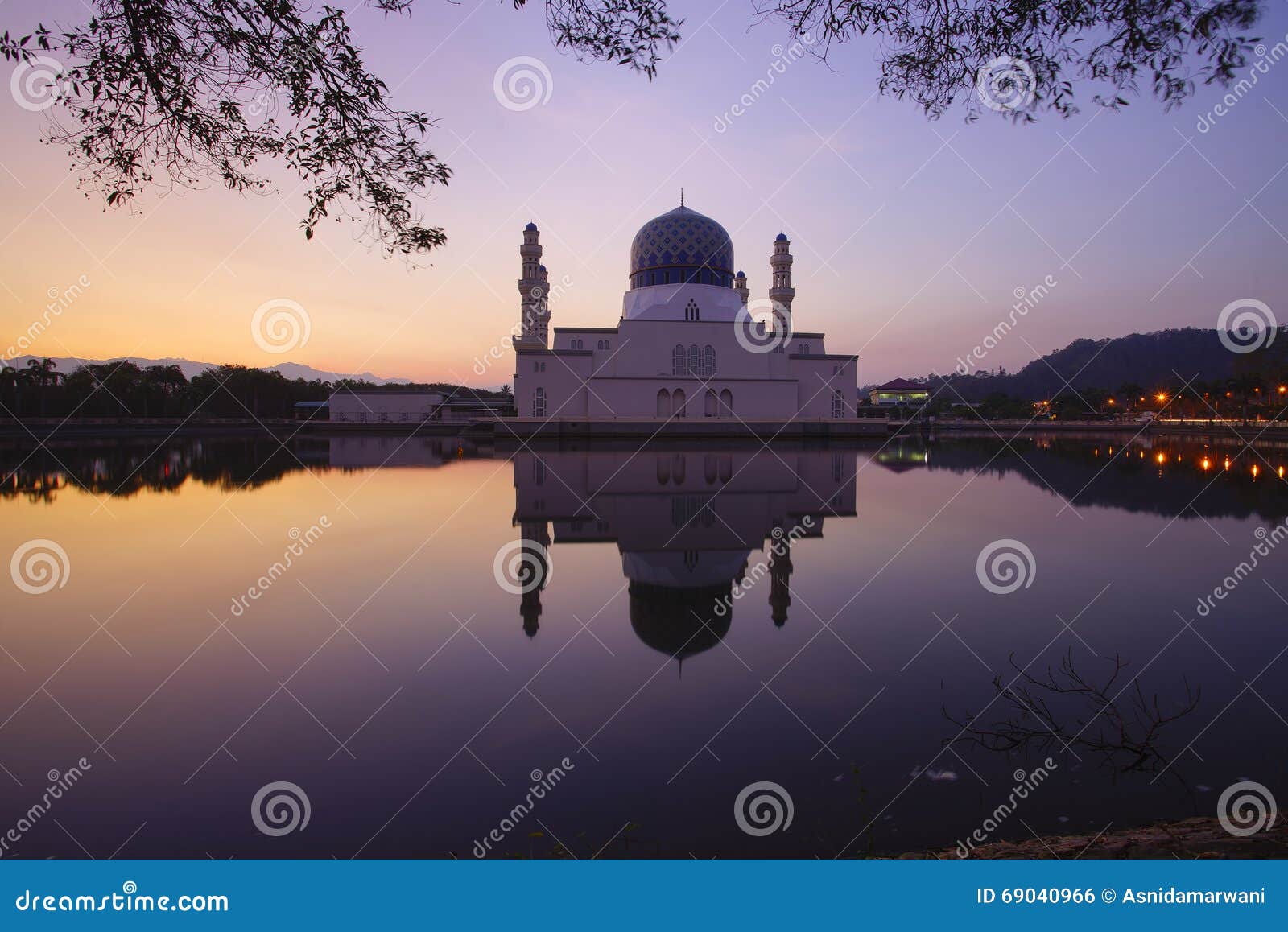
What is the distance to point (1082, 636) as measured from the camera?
16.9 ft

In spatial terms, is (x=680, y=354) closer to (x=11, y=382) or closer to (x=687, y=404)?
(x=687, y=404)

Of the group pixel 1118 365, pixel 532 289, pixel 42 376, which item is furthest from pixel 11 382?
pixel 1118 365

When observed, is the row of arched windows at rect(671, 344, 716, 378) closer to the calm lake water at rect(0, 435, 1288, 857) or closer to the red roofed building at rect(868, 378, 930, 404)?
the calm lake water at rect(0, 435, 1288, 857)

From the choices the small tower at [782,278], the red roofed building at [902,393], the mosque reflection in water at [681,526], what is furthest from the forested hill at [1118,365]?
the mosque reflection in water at [681,526]

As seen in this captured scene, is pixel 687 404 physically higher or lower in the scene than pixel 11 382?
higher

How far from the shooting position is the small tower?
3894 cm

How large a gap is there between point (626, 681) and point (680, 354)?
103 feet

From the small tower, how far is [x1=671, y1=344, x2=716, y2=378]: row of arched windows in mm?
6494

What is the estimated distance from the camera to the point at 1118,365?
115 m

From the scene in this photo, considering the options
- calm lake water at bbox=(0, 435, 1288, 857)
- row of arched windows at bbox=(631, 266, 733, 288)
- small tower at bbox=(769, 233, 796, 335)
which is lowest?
calm lake water at bbox=(0, 435, 1288, 857)

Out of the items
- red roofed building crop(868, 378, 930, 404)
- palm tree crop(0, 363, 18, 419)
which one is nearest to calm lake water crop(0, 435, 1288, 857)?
palm tree crop(0, 363, 18, 419)

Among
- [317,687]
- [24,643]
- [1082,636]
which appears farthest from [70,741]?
[1082,636]

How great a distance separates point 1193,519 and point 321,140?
12.6 metres

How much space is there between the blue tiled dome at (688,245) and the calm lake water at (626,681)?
28617mm
